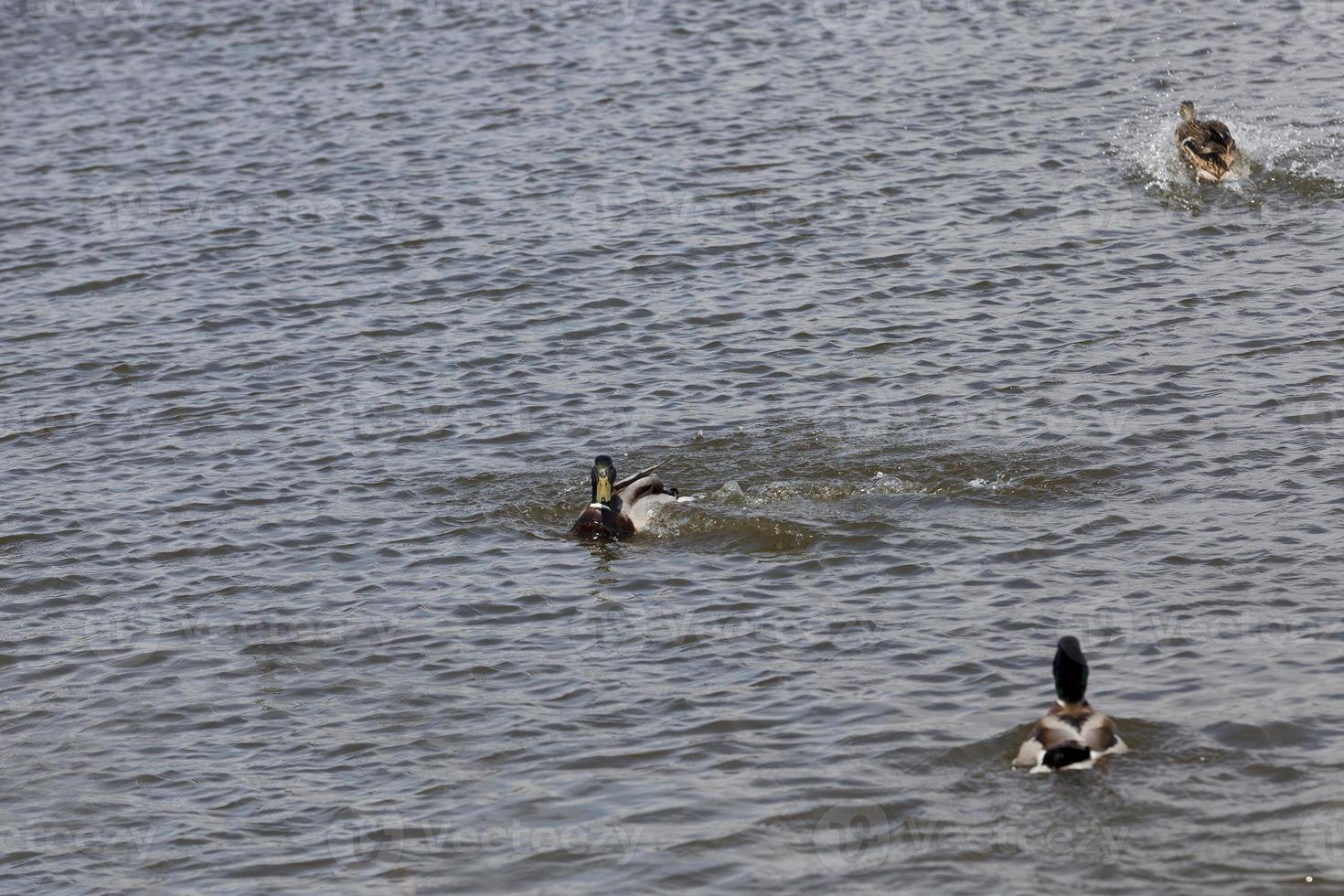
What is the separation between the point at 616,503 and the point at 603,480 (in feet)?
0.65

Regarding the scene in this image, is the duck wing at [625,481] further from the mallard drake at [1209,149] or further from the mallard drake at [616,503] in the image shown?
the mallard drake at [1209,149]

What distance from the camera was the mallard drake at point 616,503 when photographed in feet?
43.7

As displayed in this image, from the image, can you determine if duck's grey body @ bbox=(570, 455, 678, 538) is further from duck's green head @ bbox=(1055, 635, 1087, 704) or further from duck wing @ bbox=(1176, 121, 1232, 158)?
duck wing @ bbox=(1176, 121, 1232, 158)

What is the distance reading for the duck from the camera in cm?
925

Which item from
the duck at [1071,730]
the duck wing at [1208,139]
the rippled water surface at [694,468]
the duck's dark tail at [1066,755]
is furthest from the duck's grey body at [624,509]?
the duck wing at [1208,139]

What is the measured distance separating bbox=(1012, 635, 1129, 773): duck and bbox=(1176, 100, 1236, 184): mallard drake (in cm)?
1151

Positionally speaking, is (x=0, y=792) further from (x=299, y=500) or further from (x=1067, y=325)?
(x=1067, y=325)

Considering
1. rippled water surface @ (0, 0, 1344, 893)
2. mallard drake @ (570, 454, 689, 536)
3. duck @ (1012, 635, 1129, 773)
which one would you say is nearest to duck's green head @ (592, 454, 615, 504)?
mallard drake @ (570, 454, 689, 536)

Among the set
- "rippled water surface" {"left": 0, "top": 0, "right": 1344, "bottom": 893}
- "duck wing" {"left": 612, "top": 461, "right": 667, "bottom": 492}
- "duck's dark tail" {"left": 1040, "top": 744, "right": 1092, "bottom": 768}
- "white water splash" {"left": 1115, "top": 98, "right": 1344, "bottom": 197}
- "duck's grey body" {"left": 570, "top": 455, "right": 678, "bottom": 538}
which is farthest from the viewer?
"white water splash" {"left": 1115, "top": 98, "right": 1344, "bottom": 197}

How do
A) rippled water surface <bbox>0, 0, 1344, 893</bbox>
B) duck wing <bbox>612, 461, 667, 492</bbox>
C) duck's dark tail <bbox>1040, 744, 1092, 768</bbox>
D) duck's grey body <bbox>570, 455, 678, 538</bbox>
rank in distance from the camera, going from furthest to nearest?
1. duck wing <bbox>612, 461, 667, 492</bbox>
2. duck's grey body <bbox>570, 455, 678, 538</bbox>
3. rippled water surface <bbox>0, 0, 1344, 893</bbox>
4. duck's dark tail <bbox>1040, 744, 1092, 768</bbox>

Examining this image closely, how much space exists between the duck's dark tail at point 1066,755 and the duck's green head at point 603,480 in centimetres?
493

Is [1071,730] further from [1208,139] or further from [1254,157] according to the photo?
[1254,157]

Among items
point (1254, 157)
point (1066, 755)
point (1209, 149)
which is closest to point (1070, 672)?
point (1066, 755)

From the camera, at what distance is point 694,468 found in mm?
14414
